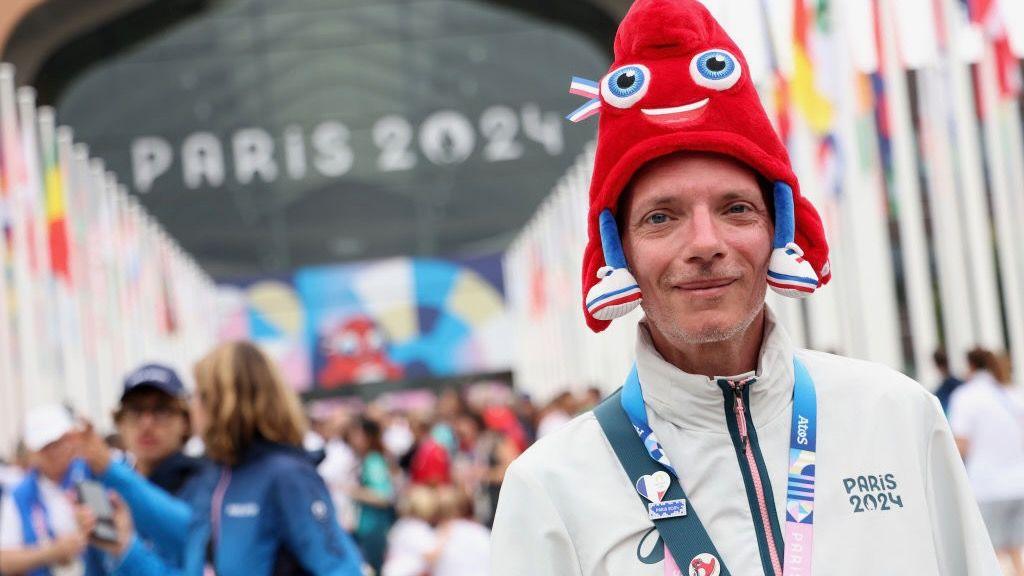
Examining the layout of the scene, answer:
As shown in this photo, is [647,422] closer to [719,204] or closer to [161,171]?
[719,204]

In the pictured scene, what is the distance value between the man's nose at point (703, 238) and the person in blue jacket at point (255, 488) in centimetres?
271

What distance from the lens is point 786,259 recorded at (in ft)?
7.49

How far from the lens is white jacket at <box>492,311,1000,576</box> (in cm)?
213

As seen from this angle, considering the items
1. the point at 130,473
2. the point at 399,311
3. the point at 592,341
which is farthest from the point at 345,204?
the point at 130,473

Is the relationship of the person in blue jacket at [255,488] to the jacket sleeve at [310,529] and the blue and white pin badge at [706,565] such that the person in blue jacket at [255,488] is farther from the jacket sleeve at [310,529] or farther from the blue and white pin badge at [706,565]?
the blue and white pin badge at [706,565]

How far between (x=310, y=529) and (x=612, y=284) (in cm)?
259

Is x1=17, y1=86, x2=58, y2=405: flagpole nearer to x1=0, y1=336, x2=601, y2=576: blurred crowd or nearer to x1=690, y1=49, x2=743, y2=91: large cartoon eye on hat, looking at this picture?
x1=0, y1=336, x2=601, y2=576: blurred crowd

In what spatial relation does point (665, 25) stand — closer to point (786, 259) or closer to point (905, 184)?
point (786, 259)

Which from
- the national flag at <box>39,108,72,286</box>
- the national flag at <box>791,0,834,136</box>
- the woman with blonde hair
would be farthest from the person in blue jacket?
the national flag at <box>39,108,72,286</box>

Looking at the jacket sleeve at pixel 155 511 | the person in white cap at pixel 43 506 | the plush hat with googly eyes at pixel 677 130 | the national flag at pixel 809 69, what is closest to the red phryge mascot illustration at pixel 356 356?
the national flag at pixel 809 69

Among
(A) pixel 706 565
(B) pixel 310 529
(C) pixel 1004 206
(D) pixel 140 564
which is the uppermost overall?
(C) pixel 1004 206

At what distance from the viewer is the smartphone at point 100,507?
5426mm

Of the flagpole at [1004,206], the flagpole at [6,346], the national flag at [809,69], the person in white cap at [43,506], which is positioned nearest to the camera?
the person in white cap at [43,506]

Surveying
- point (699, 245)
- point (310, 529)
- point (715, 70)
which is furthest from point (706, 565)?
point (310, 529)
